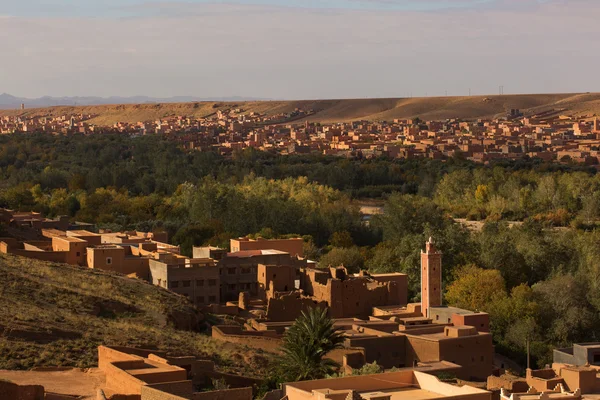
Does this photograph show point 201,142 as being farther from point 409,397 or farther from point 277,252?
point 409,397

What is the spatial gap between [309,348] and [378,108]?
534ft

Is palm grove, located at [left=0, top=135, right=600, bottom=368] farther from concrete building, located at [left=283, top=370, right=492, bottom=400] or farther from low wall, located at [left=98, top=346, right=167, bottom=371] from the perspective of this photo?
concrete building, located at [left=283, top=370, right=492, bottom=400]

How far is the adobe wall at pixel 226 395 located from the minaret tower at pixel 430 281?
12.2 metres

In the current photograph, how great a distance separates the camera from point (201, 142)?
110m

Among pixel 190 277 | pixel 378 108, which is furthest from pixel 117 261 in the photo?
pixel 378 108

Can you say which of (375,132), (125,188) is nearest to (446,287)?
(125,188)

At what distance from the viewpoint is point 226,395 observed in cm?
1698

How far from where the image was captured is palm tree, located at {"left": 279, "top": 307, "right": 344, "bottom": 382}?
21297mm

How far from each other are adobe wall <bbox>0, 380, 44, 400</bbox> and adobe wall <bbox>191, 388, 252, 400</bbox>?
2.09 m

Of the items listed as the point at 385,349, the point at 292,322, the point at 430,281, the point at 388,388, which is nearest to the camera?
the point at 388,388

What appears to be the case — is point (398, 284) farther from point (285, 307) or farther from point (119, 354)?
point (119, 354)

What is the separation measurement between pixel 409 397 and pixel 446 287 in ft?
63.7

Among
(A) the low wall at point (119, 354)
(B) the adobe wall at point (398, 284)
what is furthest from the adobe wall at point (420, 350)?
(A) the low wall at point (119, 354)

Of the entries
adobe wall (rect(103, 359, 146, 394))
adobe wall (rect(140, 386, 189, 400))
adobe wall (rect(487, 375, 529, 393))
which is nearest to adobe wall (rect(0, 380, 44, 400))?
adobe wall (rect(103, 359, 146, 394))
